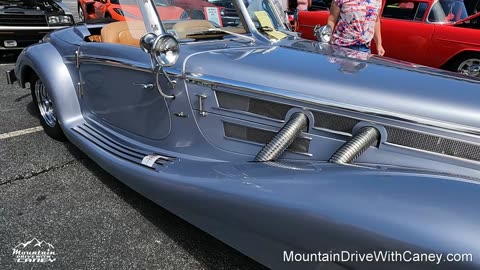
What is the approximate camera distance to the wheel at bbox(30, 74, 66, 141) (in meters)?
3.83

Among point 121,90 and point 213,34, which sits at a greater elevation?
point 213,34

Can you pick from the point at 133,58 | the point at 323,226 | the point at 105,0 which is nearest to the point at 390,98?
the point at 323,226

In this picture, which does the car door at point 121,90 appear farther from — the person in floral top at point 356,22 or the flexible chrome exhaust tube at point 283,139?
the person in floral top at point 356,22

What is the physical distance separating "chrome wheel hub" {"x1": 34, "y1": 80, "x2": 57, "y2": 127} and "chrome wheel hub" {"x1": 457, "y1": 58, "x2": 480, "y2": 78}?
6.09m

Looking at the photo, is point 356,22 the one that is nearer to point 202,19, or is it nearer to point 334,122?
point 202,19

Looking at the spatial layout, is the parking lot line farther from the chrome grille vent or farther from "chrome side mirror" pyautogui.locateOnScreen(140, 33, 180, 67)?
the chrome grille vent

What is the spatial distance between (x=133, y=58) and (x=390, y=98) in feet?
5.33

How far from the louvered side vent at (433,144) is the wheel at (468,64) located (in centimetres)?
542

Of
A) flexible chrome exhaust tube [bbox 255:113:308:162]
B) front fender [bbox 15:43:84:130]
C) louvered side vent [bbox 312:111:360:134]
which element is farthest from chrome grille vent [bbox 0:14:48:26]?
louvered side vent [bbox 312:111:360:134]

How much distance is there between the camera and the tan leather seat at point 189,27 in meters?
2.65

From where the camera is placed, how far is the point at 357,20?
3336 millimetres

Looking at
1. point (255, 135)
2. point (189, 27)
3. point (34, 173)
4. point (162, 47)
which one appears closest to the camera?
point (162, 47)

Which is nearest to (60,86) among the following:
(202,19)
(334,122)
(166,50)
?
(202,19)

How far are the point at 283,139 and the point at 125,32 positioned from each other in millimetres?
1720
